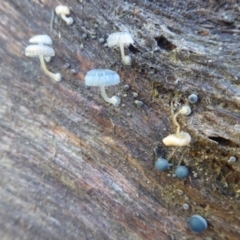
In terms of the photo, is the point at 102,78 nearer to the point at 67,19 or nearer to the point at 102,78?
the point at 102,78

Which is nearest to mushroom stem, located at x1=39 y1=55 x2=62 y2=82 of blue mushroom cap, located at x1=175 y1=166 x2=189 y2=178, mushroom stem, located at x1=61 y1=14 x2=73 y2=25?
mushroom stem, located at x1=61 y1=14 x2=73 y2=25

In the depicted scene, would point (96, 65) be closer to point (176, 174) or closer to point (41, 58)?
point (41, 58)

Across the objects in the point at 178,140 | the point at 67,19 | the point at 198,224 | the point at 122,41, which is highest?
the point at 67,19

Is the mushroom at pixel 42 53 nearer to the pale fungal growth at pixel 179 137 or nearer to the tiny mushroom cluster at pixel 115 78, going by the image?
the tiny mushroom cluster at pixel 115 78

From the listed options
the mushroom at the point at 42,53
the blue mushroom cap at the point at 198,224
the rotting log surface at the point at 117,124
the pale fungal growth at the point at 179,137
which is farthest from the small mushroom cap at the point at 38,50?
the blue mushroom cap at the point at 198,224

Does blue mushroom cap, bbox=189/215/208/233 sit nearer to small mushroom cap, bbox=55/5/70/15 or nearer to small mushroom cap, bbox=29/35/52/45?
small mushroom cap, bbox=29/35/52/45

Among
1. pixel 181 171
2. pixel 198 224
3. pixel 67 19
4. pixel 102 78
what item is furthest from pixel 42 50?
pixel 198 224

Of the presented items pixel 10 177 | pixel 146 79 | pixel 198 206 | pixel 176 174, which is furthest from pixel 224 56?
pixel 10 177
